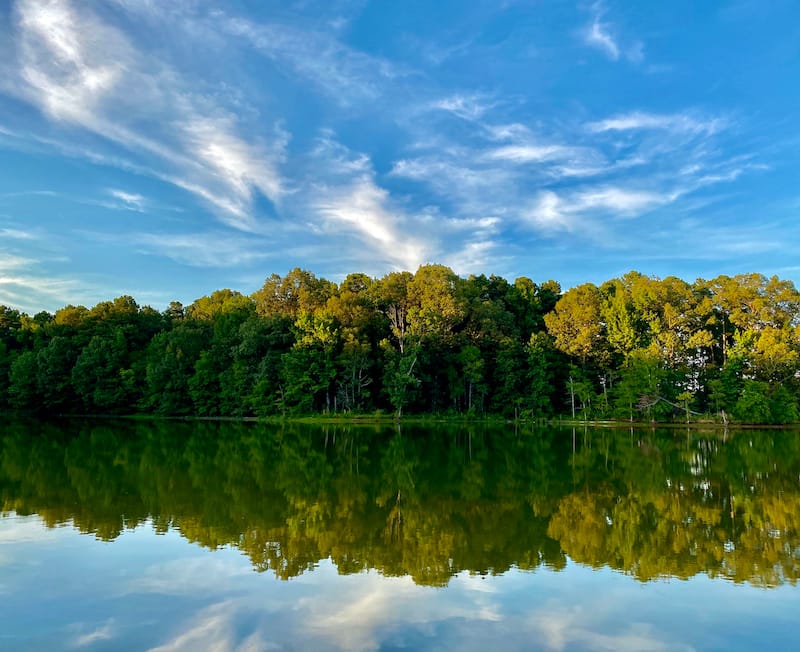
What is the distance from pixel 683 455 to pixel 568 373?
991 inches

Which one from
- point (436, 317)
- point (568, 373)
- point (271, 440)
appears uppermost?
point (436, 317)

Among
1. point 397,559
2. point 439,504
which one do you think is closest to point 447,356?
point 439,504

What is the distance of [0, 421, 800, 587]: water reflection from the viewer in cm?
862

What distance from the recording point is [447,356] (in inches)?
1838

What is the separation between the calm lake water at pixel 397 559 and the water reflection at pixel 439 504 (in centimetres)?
6

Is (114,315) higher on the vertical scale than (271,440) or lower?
higher

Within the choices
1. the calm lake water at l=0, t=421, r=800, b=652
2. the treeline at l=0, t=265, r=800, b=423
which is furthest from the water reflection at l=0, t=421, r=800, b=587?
the treeline at l=0, t=265, r=800, b=423

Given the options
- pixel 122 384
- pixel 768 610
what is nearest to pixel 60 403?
pixel 122 384

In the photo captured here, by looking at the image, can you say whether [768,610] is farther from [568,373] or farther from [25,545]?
[568,373]

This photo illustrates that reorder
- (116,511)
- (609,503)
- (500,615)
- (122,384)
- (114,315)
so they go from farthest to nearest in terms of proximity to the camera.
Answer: (114,315) → (122,384) → (609,503) → (116,511) → (500,615)

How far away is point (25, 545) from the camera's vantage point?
904cm

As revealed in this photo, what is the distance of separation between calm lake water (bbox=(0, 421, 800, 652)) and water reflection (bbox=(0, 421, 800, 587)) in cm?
6

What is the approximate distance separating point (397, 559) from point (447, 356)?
126ft

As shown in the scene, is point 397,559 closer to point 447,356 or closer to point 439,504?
point 439,504
